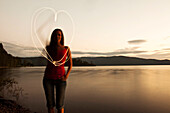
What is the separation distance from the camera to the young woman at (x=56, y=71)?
3.17 metres

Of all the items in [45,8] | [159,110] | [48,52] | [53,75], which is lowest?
[159,110]

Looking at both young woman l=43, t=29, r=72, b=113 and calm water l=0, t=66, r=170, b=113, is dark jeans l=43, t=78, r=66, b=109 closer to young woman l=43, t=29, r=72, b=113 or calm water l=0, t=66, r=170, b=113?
young woman l=43, t=29, r=72, b=113

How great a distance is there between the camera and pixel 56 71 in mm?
3166

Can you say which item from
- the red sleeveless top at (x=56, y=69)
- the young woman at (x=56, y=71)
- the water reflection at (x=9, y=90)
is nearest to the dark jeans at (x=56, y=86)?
the young woman at (x=56, y=71)

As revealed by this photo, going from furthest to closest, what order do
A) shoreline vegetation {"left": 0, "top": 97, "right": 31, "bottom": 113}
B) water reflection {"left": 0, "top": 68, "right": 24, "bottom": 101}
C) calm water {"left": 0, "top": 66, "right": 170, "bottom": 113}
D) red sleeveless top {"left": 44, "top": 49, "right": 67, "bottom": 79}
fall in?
1. calm water {"left": 0, "top": 66, "right": 170, "bottom": 113}
2. water reflection {"left": 0, "top": 68, "right": 24, "bottom": 101}
3. shoreline vegetation {"left": 0, "top": 97, "right": 31, "bottom": 113}
4. red sleeveless top {"left": 44, "top": 49, "right": 67, "bottom": 79}

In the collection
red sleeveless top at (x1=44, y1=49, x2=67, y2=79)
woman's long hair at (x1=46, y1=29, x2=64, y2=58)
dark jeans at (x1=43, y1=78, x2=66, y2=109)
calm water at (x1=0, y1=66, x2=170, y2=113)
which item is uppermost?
woman's long hair at (x1=46, y1=29, x2=64, y2=58)

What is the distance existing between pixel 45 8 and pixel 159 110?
7931 millimetres

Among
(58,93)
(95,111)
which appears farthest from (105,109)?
(58,93)

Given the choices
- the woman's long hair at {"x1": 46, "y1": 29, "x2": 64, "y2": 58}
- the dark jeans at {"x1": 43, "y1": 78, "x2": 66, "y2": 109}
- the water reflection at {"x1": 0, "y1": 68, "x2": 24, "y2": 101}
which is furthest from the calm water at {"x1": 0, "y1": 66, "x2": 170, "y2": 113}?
the woman's long hair at {"x1": 46, "y1": 29, "x2": 64, "y2": 58}

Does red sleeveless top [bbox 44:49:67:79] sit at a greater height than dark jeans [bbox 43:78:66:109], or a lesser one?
greater

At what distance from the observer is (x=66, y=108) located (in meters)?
7.42

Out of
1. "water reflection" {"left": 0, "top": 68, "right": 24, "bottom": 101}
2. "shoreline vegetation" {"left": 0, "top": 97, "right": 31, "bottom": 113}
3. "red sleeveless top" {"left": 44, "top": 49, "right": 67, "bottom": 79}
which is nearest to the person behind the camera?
"red sleeveless top" {"left": 44, "top": 49, "right": 67, "bottom": 79}

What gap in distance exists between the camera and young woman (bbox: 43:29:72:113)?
317 cm

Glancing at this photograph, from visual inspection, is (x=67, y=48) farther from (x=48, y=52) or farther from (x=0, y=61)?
(x=0, y=61)
